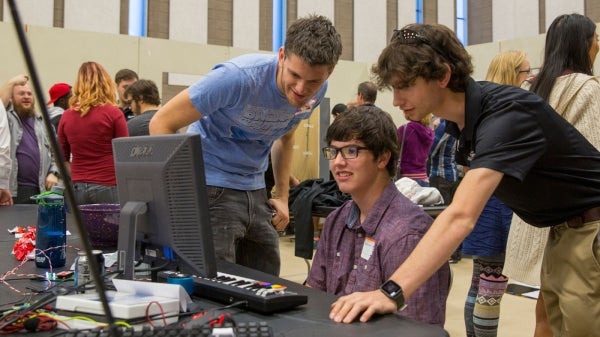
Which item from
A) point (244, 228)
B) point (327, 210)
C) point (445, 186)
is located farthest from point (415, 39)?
point (445, 186)

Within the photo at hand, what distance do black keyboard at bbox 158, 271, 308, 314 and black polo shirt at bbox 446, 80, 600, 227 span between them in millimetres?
490

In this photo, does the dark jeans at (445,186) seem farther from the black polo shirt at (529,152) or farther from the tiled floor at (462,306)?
the black polo shirt at (529,152)

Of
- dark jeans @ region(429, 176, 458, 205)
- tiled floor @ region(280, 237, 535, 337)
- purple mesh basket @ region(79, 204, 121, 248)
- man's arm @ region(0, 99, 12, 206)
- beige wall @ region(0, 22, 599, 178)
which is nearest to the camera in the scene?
purple mesh basket @ region(79, 204, 121, 248)

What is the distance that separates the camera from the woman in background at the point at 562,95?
2014 millimetres

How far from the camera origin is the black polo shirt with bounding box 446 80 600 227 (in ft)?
4.37

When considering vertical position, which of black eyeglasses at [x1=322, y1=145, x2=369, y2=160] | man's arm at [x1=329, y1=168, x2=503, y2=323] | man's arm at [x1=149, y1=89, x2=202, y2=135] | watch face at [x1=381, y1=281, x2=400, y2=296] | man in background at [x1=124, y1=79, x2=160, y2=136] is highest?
man in background at [x1=124, y1=79, x2=160, y2=136]

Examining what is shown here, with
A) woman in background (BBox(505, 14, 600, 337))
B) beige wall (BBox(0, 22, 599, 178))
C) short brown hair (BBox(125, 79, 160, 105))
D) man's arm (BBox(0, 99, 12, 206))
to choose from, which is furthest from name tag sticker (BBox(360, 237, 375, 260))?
beige wall (BBox(0, 22, 599, 178))

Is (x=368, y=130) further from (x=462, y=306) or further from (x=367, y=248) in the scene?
(x=462, y=306)

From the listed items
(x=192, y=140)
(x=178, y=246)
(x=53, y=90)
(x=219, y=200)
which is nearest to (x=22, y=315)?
(x=178, y=246)

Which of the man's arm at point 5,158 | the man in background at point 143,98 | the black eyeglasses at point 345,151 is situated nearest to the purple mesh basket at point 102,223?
the black eyeglasses at point 345,151

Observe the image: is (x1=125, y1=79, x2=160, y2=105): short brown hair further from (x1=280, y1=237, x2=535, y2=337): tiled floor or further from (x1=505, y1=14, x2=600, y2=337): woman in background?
(x1=505, y1=14, x2=600, y2=337): woman in background

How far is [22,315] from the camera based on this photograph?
112 cm

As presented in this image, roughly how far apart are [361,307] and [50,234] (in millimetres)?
994

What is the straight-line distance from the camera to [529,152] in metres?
1.35
